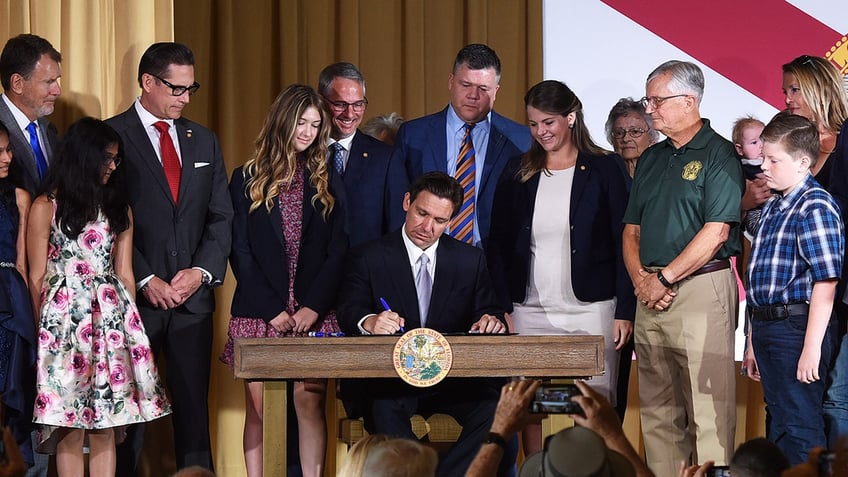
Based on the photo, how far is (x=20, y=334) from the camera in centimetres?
436

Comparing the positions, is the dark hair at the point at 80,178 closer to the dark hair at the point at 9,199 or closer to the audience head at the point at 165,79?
the dark hair at the point at 9,199

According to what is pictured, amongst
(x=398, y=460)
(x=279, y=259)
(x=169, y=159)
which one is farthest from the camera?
(x=169, y=159)

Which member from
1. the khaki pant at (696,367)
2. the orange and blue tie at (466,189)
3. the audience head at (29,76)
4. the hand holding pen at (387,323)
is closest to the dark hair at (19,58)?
the audience head at (29,76)

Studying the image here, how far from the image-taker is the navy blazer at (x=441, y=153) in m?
5.39

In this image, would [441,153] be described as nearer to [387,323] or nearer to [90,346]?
[387,323]

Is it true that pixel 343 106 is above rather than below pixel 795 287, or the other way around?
above

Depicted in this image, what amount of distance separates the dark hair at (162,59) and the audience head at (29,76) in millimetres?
389

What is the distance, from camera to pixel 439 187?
469 cm

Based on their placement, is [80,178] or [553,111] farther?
[553,111]

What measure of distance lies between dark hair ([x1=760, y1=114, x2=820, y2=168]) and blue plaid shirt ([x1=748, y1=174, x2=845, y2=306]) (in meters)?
0.11

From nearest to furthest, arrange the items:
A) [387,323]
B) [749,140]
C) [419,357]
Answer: [419,357] → [387,323] → [749,140]

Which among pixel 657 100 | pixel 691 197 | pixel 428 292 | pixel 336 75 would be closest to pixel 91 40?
pixel 336 75

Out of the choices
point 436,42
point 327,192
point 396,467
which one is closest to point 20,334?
point 327,192

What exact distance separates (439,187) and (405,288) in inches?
17.3
